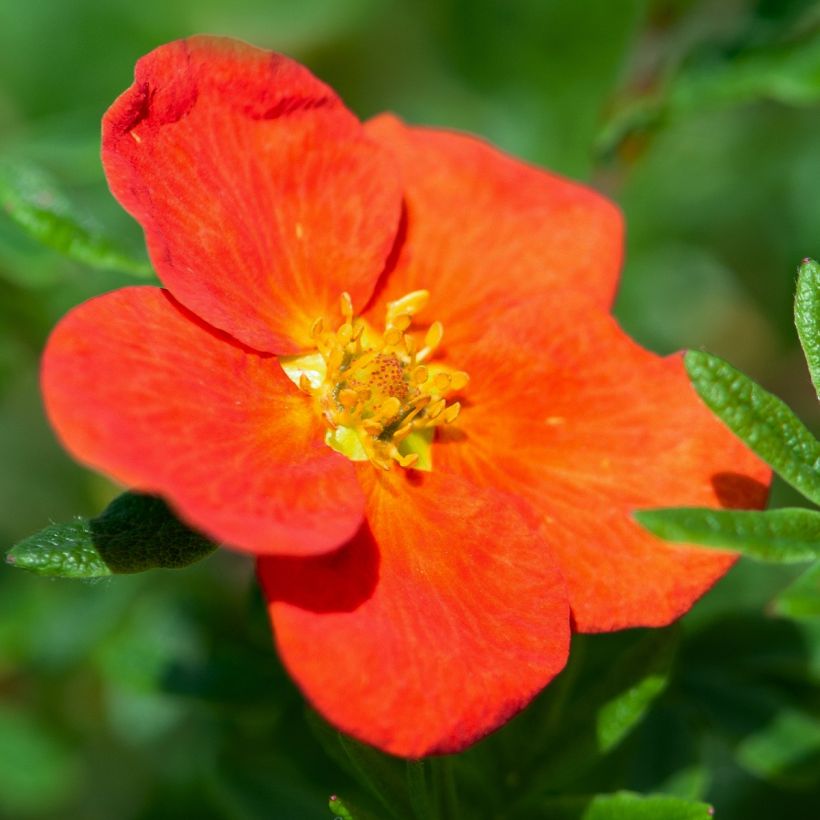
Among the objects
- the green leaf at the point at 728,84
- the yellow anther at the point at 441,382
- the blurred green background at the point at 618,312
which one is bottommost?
the blurred green background at the point at 618,312

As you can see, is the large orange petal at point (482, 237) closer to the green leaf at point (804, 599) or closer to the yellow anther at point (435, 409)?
the yellow anther at point (435, 409)

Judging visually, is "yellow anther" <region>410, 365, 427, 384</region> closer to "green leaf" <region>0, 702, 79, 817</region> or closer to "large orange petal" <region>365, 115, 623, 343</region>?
"large orange petal" <region>365, 115, 623, 343</region>

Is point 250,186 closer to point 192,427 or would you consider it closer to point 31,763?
point 192,427

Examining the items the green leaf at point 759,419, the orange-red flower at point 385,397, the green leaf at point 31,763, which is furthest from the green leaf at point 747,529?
the green leaf at point 31,763

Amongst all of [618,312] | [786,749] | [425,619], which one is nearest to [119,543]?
[425,619]

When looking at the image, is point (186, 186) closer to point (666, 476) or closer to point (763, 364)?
point (666, 476)

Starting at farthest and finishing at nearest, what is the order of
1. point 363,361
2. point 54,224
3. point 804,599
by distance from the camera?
point 54,224
point 363,361
point 804,599

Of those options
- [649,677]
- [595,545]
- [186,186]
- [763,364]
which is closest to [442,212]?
[186,186]

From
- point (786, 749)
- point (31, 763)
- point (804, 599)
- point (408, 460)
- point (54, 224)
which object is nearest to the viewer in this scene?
point (804, 599)

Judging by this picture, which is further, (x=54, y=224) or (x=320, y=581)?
(x=54, y=224)
